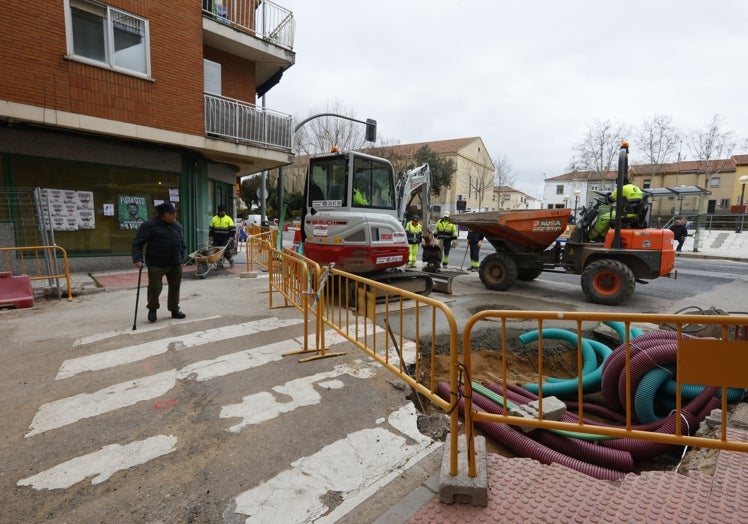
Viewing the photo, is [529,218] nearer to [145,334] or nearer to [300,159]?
[145,334]

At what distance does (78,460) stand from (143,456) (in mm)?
415

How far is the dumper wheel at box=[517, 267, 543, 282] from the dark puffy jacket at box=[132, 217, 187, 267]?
7251 millimetres

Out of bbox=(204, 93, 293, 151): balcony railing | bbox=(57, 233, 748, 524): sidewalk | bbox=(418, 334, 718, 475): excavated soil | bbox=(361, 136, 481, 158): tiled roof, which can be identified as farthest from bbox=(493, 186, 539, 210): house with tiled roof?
bbox=(57, 233, 748, 524): sidewalk

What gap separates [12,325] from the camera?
5645mm

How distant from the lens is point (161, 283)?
5859 mm

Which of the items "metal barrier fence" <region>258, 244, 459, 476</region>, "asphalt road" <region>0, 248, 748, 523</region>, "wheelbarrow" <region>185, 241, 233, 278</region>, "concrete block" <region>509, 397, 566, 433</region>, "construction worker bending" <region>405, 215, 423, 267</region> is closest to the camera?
"asphalt road" <region>0, 248, 748, 523</region>

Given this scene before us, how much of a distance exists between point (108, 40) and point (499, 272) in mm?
10697

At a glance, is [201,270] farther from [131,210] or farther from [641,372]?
[641,372]

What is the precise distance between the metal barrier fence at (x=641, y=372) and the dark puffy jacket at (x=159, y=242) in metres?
4.72

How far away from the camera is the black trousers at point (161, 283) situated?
5.82 m

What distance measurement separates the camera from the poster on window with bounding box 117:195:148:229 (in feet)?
34.6

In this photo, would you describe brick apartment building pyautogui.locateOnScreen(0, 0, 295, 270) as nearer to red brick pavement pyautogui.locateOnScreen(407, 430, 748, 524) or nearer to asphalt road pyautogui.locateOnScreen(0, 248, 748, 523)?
asphalt road pyautogui.locateOnScreen(0, 248, 748, 523)

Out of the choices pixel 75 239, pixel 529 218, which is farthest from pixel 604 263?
pixel 75 239

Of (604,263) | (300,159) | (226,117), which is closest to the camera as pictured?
(604,263)
